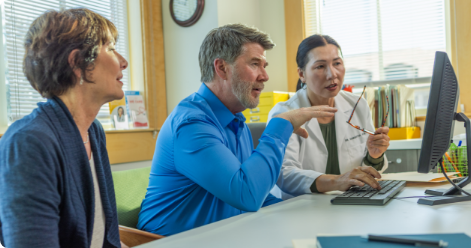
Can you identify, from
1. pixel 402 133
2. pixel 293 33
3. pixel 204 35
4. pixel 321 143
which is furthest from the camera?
pixel 293 33

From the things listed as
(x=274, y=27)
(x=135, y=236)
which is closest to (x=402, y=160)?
(x=274, y=27)

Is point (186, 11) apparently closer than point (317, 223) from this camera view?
No

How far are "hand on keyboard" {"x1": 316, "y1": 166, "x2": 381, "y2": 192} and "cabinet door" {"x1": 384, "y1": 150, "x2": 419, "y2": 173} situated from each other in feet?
4.83

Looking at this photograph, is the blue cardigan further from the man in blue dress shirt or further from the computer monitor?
the computer monitor

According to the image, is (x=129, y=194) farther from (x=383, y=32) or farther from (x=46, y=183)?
(x=383, y=32)

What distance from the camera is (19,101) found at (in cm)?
254

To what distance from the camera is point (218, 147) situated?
3.47ft

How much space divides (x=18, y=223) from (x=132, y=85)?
2.79 metres

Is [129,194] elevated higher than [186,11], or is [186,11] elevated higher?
[186,11]

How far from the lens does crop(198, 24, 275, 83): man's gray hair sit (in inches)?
53.6

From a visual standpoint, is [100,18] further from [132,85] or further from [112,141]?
[132,85]

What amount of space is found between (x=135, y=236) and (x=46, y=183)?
19.3 inches

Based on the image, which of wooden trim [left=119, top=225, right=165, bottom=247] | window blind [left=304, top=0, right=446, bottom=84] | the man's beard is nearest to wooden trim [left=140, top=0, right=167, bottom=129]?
window blind [left=304, top=0, right=446, bottom=84]

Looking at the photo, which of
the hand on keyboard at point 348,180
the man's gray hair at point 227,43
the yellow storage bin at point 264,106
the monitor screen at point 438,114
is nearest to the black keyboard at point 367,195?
the hand on keyboard at point 348,180
